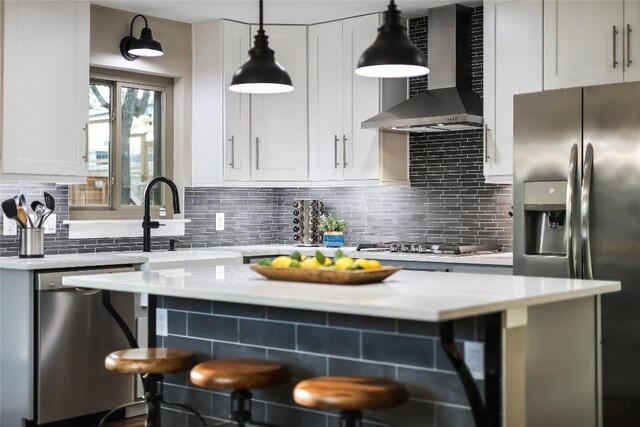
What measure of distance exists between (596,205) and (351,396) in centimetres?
204

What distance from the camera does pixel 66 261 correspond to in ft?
14.7

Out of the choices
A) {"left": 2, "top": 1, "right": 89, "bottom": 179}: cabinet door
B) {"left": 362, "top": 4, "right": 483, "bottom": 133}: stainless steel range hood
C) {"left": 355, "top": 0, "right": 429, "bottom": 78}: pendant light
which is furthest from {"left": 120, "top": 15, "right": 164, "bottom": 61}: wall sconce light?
{"left": 355, "top": 0, "right": 429, "bottom": 78}: pendant light

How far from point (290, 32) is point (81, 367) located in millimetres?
2697

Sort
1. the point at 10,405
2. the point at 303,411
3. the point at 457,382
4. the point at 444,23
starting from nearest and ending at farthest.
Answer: the point at 457,382, the point at 303,411, the point at 10,405, the point at 444,23

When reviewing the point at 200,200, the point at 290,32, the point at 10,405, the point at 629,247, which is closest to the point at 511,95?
the point at 629,247

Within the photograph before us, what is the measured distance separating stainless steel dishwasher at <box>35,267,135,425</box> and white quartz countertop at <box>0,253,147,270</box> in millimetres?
42

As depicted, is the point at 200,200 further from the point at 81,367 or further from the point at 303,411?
the point at 303,411

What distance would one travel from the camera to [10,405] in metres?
4.52

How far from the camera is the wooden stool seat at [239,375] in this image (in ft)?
9.79

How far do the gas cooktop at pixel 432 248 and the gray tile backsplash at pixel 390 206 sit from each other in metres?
0.15

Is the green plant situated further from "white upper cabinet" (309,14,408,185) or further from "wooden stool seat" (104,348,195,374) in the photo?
"wooden stool seat" (104,348,195,374)

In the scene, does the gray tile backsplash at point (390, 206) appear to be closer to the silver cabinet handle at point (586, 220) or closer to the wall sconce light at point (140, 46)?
the wall sconce light at point (140, 46)

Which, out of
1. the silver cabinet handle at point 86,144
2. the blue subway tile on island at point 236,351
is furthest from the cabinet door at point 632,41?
the silver cabinet handle at point 86,144

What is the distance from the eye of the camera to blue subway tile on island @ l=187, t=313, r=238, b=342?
3.50m
